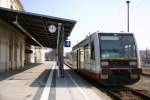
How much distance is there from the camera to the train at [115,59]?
17891mm

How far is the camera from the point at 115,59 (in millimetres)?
18078

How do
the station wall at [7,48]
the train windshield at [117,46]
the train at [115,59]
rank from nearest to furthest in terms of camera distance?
the train at [115,59], the train windshield at [117,46], the station wall at [7,48]

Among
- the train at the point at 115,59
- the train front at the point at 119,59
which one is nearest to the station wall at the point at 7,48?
the train at the point at 115,59

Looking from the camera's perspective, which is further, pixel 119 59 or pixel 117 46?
pixel 117 46

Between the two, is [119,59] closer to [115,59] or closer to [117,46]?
[115,59]

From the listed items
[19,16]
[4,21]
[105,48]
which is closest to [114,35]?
[105,48]

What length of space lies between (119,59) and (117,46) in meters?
0.79

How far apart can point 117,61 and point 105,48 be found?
3.00 ft

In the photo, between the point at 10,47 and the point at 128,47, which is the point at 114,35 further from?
the point at 10,47

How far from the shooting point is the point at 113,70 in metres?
17.9

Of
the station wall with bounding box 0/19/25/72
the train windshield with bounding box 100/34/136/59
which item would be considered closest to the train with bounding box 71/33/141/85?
the train windshield with bounding box 100/34/136/59

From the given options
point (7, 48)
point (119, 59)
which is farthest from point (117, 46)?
point (7, 48)

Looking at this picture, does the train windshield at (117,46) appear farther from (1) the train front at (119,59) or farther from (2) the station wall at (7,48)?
(2) the station wall at (7,48)

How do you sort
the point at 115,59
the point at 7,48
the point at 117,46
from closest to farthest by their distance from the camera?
the point at 115,59 < the point at 117,46 < the point at 7,48
